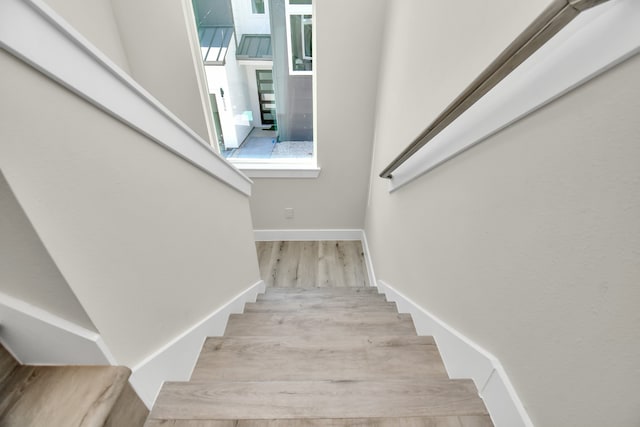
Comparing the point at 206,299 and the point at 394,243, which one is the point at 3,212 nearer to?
the point at 206,299

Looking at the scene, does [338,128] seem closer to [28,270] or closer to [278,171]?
[278,171]

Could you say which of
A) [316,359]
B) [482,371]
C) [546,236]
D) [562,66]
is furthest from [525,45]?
[316,359]

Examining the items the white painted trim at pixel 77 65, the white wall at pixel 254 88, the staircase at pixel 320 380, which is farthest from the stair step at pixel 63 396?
the white wall at pixel 254 88

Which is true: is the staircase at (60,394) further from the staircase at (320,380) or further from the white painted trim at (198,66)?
the white painted trim at (198,66)

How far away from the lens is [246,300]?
5.75 feet

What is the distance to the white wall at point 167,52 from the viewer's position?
6.21ft

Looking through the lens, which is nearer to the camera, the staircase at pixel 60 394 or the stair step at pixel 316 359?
the staircase at pixel 60 394

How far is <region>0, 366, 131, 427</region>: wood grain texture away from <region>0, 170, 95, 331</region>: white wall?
11 centimetres

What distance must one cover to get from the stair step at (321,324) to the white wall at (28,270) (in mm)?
874

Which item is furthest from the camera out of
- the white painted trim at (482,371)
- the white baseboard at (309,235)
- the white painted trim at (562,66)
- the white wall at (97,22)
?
the white baseboard at (309,235)

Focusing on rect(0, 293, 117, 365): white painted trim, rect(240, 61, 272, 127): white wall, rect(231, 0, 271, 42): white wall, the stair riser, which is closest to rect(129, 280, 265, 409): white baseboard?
rect(0, 293, 117, 365): white painted trim

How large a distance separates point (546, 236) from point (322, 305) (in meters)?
1.35

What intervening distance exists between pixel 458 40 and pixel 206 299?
1390 millimetres

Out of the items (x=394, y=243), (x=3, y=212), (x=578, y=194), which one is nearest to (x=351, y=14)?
(x=394, y=243)
